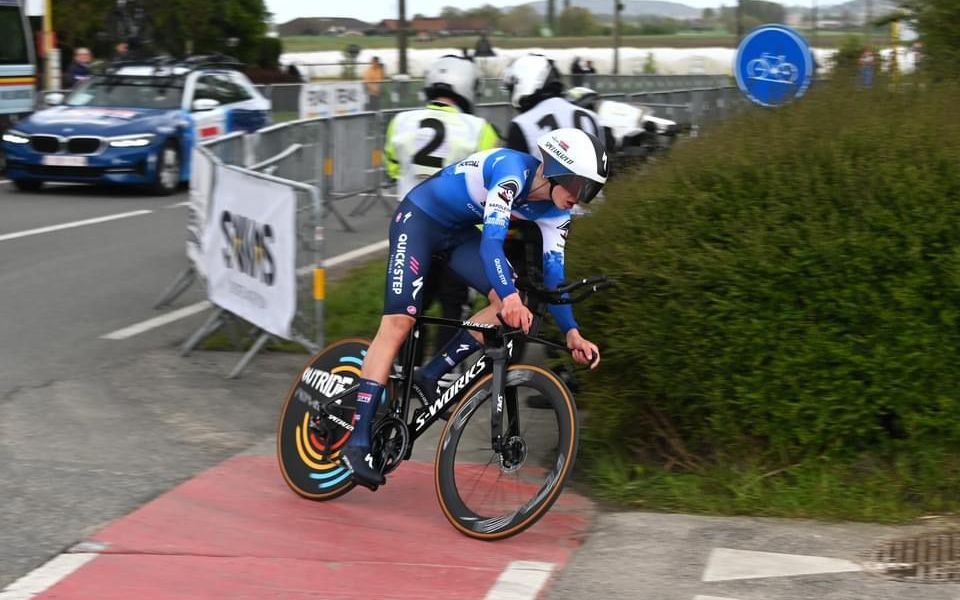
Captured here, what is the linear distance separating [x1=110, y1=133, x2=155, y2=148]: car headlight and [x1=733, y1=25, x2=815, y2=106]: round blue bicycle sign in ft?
30.5

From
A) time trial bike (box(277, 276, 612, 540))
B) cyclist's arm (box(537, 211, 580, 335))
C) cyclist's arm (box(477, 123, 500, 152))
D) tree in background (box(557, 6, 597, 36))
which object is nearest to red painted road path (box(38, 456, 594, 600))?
time trial bike (box(277, 276, 612, 540))

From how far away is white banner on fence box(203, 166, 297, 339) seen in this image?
28.2 ft

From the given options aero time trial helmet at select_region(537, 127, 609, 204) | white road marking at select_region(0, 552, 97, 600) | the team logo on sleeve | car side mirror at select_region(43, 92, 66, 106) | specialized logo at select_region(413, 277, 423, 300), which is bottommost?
white road marking at select_region(0, 552, 97, 600)

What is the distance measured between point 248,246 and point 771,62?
4.63 m

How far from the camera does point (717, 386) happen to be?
246 inches

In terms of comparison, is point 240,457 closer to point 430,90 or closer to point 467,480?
point 467,480

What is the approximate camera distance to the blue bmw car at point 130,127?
18.4m

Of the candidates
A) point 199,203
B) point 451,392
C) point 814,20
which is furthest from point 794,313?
point 814,20

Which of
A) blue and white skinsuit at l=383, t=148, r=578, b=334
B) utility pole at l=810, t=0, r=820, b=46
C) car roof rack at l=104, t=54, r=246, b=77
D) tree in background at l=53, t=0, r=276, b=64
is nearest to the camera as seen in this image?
blue and white skinsuit at l=383, t=148, r=578, b=334

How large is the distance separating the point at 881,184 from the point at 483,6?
122 meters

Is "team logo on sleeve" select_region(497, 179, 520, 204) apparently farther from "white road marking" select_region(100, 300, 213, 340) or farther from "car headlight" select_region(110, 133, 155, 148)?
"car headlight" select_region(110, 133, 155, 148)

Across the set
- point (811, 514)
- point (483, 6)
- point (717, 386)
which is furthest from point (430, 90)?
point (483, 6)

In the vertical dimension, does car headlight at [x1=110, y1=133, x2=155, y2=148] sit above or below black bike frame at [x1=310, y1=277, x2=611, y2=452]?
below

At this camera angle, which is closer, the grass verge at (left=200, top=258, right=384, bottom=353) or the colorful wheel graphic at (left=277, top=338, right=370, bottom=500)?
the colorful wheel graphic at (left=277, top=338, right=370, bottom=500)
